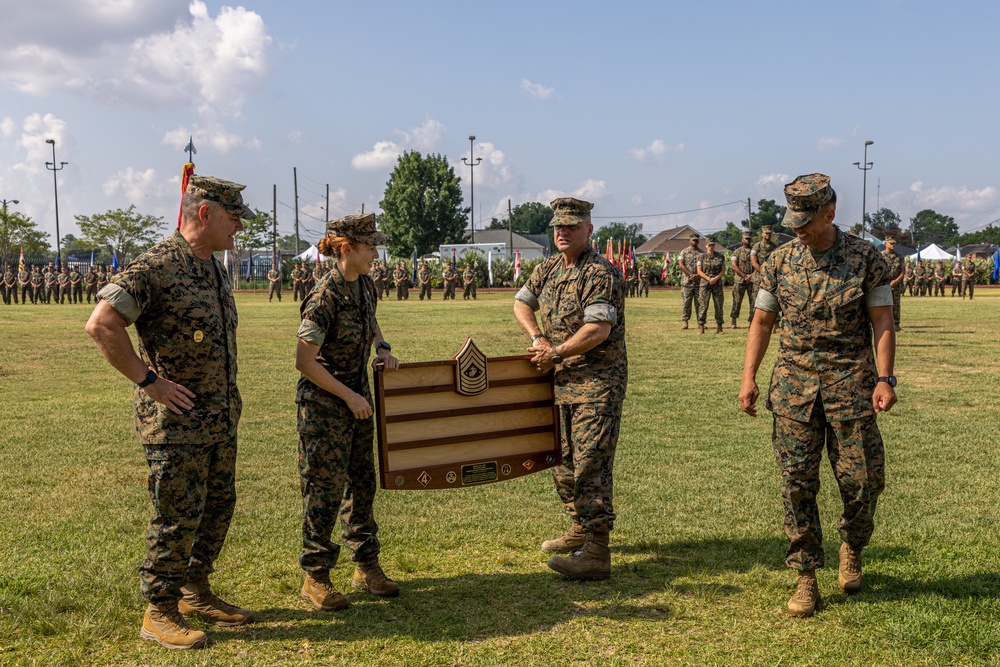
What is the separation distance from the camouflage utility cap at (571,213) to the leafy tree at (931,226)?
17012 centimetres

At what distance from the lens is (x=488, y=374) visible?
4.91m

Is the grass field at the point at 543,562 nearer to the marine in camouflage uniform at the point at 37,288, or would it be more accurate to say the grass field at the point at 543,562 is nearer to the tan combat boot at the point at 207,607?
the tan combat boot at the point at 207,607

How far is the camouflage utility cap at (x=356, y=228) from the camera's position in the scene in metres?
4.28

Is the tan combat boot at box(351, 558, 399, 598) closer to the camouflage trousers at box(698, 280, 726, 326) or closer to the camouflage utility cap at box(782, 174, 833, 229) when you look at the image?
the camouflage utility cap at box(782, 174, 833, 229)

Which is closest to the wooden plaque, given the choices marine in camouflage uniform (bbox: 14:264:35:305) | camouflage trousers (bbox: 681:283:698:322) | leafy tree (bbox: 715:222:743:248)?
camouflage trousers (bbox: 681:283:698:322)

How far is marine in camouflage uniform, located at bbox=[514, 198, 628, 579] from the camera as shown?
4.82m

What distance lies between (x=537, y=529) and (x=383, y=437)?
1611 millimetres

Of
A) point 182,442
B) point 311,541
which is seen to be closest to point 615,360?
point 311,541

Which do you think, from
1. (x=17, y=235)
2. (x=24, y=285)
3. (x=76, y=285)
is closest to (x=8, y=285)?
(x=24, y=285)

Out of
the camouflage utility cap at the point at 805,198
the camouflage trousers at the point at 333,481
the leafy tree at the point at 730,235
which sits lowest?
the camouflage trousers at the point at 333,481

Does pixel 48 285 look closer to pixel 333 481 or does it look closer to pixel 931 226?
pixel 333 481

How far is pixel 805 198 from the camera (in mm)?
4211

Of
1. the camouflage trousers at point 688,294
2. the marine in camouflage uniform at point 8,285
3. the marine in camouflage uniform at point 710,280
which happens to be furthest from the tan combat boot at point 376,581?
the marine in camouflage uniform at point 8,285

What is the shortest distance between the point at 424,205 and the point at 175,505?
83.0m
